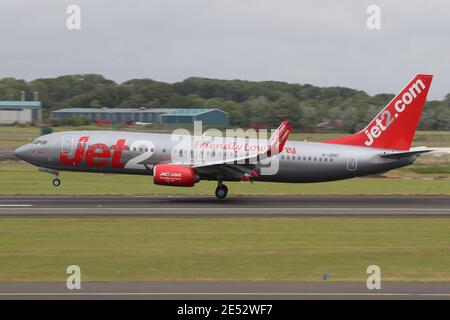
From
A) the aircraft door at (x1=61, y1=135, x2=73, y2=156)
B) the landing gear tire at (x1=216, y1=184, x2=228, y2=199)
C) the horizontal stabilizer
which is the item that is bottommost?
the landing gear tire at (x1=216, y1=184, x2=228, y2=199)

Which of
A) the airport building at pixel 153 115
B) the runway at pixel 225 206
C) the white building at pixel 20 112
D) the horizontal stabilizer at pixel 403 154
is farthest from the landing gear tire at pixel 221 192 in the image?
the white building at pixel 20 112

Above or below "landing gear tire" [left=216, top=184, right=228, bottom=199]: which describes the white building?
above

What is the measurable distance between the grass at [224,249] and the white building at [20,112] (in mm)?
109279

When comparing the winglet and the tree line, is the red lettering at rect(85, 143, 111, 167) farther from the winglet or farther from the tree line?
the tree line

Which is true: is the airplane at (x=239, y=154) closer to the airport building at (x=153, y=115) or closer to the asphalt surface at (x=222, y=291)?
the asphalt surface at (x=222, y=291)

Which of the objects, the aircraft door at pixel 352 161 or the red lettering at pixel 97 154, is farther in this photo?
the aircraft door at pixel 352 161

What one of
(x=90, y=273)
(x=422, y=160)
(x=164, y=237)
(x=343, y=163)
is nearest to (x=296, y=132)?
(x=422, y=160)

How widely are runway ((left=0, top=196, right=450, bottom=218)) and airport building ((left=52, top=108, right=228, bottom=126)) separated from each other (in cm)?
6767

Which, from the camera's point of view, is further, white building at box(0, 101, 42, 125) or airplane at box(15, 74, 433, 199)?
white building at box(0, 101, 42, 125)

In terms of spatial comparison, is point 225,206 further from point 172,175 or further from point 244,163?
point 172,175

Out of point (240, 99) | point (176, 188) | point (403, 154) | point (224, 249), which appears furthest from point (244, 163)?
point (240, 99)

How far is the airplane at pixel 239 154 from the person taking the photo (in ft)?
134

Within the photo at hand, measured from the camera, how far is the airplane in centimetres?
4083

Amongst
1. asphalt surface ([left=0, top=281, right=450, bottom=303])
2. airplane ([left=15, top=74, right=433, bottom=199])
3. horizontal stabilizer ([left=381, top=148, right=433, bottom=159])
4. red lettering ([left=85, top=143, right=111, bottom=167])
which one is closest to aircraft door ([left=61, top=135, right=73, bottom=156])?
airplane ([left=15, top=74, right=433, bottom=199])
